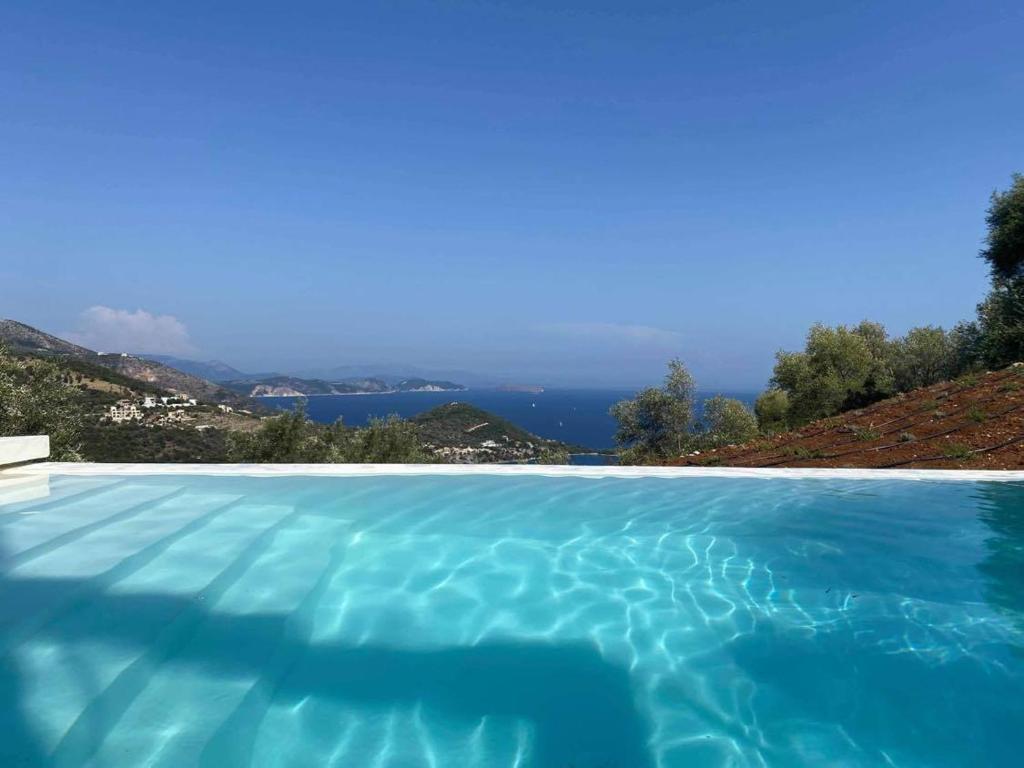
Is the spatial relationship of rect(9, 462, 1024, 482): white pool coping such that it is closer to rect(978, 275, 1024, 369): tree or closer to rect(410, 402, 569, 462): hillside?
rect(978, 275, 1024, 369): tree

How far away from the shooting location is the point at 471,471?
767 cm

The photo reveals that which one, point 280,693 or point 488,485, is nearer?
point 280,693

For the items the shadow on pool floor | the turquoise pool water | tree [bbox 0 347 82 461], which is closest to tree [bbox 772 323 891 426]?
the turquoise pool water

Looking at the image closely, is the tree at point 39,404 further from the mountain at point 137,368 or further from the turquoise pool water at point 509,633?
the mountain at point 137,368

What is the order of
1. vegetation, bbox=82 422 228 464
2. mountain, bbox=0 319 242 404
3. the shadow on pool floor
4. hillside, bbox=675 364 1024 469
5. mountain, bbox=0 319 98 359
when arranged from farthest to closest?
mountain, bbox=0 319 242 404, mountain, bbox=0 319 98 359, vegetation, bbox=82 422 228 464, hillside, bbox=675 364 1024 469, the shadow on pool floor

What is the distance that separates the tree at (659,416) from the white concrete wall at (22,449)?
16.3m

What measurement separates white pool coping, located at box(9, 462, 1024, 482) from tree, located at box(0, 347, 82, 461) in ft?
11.0

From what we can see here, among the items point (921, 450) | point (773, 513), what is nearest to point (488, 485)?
point (773, 513)

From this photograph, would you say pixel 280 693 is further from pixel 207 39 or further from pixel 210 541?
pixel 207 39

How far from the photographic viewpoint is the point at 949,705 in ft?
9.33

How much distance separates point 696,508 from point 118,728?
17.0 ft

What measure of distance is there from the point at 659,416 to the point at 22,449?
1764cm

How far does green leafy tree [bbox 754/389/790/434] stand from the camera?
2234 cm

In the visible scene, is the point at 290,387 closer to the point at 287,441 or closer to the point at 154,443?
the point at 154,443
